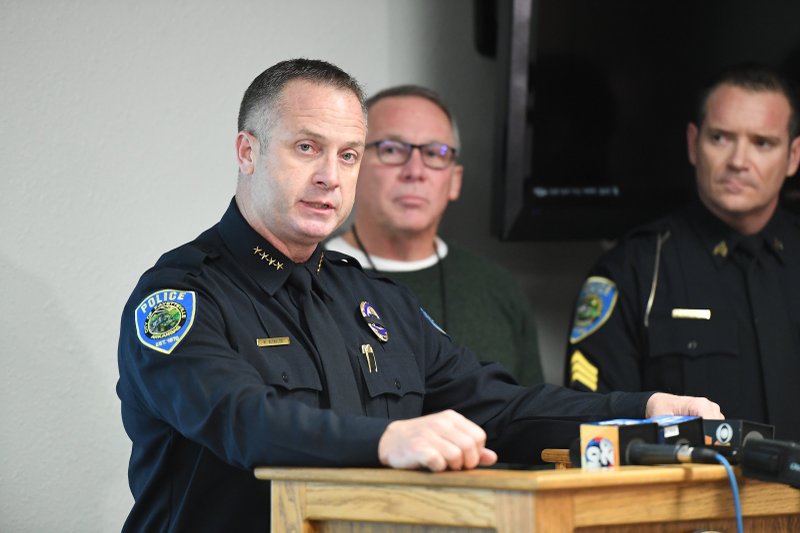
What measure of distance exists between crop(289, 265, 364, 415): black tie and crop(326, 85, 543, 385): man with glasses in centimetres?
120

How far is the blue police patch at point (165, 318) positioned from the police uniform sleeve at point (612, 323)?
1.53 metres

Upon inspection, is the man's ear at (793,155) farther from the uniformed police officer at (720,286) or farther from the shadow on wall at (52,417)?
the shadow on wall at (52,417)

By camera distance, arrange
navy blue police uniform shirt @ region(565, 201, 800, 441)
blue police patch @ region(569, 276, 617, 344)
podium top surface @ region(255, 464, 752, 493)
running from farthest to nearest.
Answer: blue police patch @ region(569, 276, 617, 344)
navy blue police uniform shirt @ region(565, 201, 800, 441)
podium top surface @ region(255, 464, 752, 493)

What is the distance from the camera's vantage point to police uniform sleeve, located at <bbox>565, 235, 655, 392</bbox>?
3047mm

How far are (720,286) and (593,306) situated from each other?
1.17ft

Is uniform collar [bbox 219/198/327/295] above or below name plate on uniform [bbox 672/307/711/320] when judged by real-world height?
above

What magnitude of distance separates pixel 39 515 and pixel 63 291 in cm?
52

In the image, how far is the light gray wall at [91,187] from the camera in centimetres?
256

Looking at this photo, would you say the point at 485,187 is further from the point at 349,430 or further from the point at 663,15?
the point at 349,430

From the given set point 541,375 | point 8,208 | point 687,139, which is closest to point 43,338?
point 8,208

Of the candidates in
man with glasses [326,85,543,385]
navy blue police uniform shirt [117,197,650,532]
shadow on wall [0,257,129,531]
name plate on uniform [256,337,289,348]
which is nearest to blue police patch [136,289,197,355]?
navy blue police uniform shirt [117,197,650,532]

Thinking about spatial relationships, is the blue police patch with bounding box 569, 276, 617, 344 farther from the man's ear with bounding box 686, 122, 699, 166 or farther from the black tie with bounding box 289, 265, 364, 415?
the black tie with bounding box 289, 265, 364, 415

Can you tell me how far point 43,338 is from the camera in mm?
2576

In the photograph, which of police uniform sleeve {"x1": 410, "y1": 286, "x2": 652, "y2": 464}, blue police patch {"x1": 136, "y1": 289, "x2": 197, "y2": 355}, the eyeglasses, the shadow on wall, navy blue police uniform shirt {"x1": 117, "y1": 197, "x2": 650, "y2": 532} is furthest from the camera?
the eyeglasses
